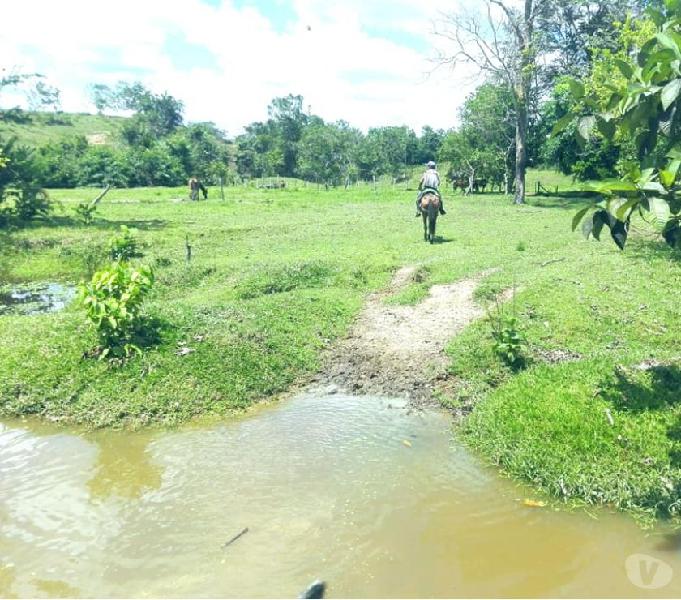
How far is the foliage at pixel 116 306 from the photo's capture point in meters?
9.07

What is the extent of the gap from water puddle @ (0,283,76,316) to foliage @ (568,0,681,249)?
12.5 m

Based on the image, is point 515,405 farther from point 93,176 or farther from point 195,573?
point 93,176

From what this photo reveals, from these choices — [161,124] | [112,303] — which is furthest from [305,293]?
[161,124]

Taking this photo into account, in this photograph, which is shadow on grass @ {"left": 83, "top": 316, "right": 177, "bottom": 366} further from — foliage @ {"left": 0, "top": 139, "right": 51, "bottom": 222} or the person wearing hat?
foliage @ {"left": 0, "top": 139, "right": 51, "bottom": 222}

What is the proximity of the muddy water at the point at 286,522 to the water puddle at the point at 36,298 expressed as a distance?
22.8ft

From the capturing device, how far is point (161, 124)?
10375cm

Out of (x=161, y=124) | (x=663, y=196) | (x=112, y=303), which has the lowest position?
(x=112, y=303)

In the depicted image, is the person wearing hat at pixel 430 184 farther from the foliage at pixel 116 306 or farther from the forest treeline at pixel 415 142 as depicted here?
the foliage at pixel 116 306

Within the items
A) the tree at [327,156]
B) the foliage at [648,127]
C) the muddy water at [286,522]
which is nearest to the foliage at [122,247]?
the muddy water at [286,522]

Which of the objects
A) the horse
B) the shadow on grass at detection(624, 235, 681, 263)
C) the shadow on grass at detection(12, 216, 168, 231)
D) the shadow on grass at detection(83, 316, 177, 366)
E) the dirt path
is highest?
the horse

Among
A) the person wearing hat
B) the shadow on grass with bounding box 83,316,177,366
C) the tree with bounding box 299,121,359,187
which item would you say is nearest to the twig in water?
the shadow on grass with bounding box 83,316,177,366

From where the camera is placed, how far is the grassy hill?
272ft

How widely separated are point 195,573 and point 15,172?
24.7m

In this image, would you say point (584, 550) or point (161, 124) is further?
point (161, 124)
